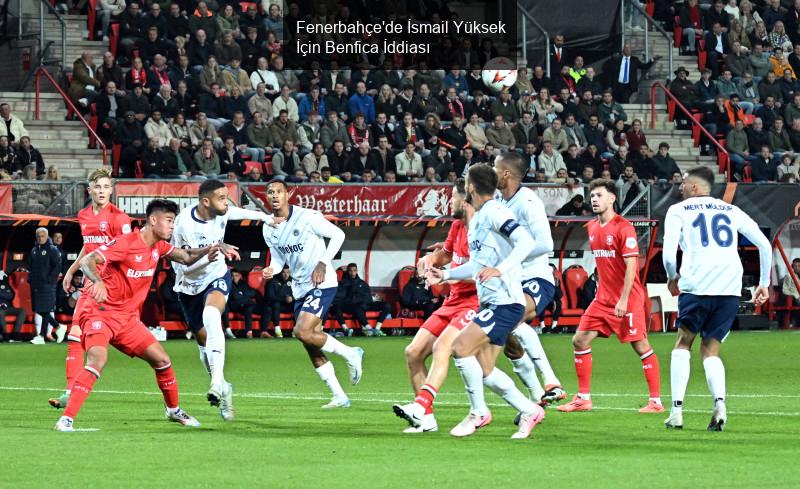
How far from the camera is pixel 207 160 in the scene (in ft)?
101

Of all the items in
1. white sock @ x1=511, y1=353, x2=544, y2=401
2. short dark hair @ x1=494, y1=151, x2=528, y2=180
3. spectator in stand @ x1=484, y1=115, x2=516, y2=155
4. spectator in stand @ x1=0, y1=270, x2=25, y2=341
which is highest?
spectator in stand @ x1=484, y1=115, x2=516, y2=155

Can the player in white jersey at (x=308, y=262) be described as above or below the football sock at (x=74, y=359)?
above

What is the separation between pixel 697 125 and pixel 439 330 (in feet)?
90.4

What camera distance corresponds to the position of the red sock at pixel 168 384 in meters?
12.5

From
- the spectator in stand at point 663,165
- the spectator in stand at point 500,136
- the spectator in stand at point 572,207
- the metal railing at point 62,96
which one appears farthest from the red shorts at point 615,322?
the spectator in stand at point 663,165

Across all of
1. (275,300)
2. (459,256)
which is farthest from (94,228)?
(275,300)

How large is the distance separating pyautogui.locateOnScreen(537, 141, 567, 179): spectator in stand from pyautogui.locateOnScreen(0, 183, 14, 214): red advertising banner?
12.0 m

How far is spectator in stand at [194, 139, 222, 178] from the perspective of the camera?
100ft

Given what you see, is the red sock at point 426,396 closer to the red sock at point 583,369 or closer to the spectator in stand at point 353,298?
the red sock at point 583,369

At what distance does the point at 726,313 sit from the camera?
12.2 metres

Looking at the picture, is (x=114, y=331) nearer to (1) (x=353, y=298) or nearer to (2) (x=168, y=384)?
(2) (x=168, y=384)

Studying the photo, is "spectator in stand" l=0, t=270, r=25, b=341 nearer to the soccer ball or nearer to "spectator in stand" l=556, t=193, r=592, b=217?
"spectator in stand" l=556, t=193, r=592, b=217

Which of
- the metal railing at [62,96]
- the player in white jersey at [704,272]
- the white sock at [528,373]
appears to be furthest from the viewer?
the metal railing at [62,96]

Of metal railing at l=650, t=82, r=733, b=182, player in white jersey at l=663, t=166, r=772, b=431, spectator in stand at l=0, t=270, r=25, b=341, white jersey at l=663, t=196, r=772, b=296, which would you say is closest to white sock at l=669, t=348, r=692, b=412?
player in white jersey at l=663, t=166, r=772, b=431
